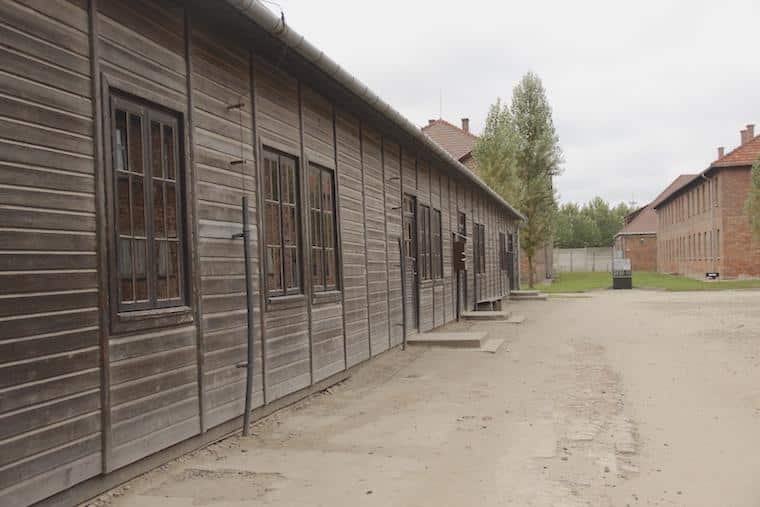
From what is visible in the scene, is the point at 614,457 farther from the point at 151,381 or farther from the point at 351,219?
the point at 351,219

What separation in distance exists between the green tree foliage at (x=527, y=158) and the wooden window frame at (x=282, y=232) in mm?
27561

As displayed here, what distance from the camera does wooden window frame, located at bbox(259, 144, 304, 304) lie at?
671cm

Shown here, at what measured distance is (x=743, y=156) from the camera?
37.5m

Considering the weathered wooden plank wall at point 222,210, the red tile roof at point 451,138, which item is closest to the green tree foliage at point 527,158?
the red tile roof at point 451,138

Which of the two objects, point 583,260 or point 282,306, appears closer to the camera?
point 282,306

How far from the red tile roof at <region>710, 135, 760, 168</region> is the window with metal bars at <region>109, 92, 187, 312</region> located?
3718cm

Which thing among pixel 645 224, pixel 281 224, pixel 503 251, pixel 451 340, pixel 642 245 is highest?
pixel 645 224

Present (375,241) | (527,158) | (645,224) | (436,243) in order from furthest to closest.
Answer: (645,224) → (527,158) → (436,243) → (375,241)

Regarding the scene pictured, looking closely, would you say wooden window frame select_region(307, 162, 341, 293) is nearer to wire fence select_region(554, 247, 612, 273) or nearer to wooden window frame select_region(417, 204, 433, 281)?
→ wooden window frame select_region(417, 204, 433, 281)

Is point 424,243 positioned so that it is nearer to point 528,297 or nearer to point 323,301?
point 323,301

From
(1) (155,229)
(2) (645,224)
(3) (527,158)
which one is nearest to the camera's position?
(1) (155,229)

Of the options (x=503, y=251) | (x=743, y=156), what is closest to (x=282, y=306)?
(x=503, y=251)

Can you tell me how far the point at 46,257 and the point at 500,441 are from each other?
360 centimetres

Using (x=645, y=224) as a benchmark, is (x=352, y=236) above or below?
below
